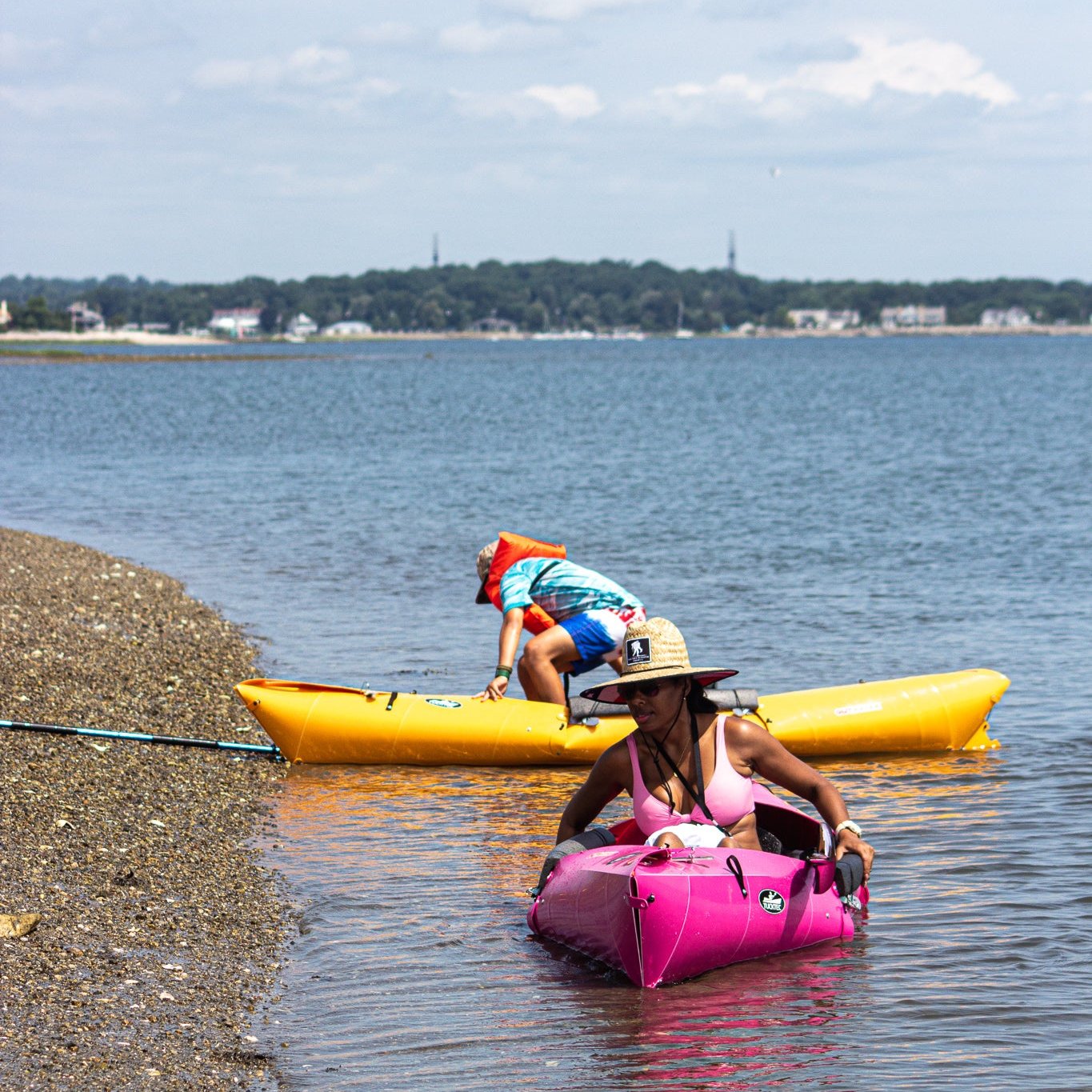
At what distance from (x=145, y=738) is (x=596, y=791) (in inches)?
151

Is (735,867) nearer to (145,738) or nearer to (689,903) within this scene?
(689,903)

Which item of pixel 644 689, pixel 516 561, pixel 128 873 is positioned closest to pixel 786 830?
pixel 644 689

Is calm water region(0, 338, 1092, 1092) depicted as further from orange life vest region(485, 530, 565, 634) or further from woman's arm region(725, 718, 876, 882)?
orange life vest region(485, 530, 565, 634)

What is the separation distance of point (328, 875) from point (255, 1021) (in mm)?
1937

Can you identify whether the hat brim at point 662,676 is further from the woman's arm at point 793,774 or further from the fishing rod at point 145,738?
the fishing rod at point 145,738

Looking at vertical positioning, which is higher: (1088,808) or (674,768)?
(674,768)

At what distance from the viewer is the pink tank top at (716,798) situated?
19.9 feet

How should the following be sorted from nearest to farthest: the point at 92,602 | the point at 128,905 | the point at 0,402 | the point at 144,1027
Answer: the point at 144,1027 → the point at 128,905 → the point at 92,602 → the point at 0,402

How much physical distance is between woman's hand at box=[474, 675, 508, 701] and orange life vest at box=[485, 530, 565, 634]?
429mm

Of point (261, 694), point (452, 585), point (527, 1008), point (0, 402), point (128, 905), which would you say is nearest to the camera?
point (527, 1008)

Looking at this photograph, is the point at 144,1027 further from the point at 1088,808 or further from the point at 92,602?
the point at 92,602

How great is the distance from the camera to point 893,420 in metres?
52.5

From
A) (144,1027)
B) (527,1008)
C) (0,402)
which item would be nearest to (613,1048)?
(527,1008)

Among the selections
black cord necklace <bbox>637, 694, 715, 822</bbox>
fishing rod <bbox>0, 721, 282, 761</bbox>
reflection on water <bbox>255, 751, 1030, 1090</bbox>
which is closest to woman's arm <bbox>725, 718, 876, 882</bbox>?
black cord necklace <bbox>637, 694, 715, 822</bbox>
